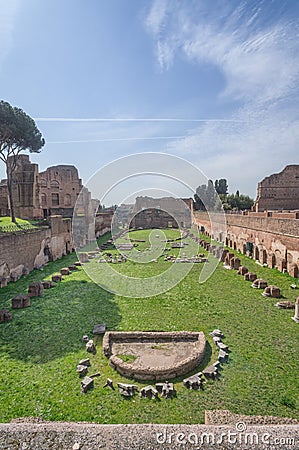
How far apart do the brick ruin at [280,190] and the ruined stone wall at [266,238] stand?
718 centimetres

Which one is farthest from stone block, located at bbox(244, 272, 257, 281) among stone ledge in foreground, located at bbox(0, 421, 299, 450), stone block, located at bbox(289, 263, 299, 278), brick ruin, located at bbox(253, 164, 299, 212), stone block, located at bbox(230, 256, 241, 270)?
brick ruin, located at bbox(253, 164, 299, 212)

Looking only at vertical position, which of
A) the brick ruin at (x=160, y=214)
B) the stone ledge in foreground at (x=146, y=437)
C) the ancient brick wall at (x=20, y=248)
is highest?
the brick ruin at (x=160, y=214)

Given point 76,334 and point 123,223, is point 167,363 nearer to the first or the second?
point 76,334

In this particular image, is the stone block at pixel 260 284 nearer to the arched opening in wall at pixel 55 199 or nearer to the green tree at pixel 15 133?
the green tree at pixel 15 133

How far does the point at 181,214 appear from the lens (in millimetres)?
47750

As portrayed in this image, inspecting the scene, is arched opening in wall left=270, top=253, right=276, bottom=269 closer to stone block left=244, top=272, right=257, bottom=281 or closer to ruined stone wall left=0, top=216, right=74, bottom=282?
stone block left=244, top=272, right=257, bottom=281

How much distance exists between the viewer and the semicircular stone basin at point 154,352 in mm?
5191

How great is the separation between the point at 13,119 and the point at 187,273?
51.8 ft

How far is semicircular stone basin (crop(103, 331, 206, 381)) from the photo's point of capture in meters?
5.19

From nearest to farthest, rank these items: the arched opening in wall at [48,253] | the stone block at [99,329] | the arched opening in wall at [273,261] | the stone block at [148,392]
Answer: the stone block at [148,392] < the stone block at [99,329] < the arched opening in wall at [273,261] < the arched opening in wall at [48,253]

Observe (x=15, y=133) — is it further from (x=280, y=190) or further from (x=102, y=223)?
(x=280, y=190)

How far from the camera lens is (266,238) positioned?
1553cm

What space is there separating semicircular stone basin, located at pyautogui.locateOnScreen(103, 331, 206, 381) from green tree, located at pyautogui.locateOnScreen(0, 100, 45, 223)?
53.8ft

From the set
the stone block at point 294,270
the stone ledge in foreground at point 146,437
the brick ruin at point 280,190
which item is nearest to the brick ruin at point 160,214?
the brick ruin at point 280,190
